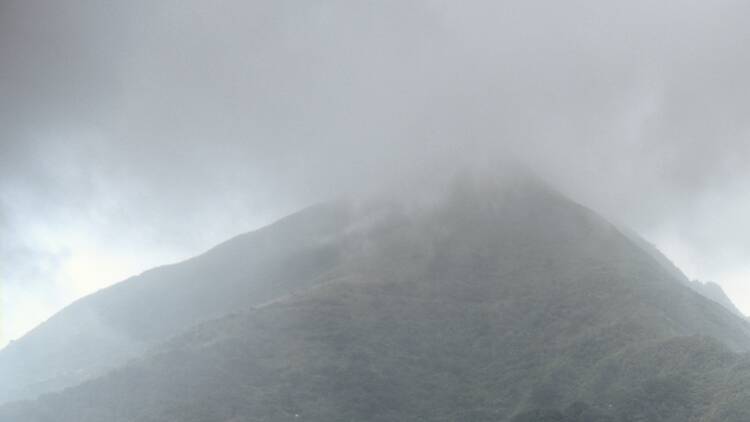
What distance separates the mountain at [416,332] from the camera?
242 ft

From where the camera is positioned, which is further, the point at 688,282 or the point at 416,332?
the point at 688,282

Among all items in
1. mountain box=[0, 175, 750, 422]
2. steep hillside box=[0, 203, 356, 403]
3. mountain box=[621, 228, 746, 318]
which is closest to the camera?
mountain box=[0, 175, 750, 422]

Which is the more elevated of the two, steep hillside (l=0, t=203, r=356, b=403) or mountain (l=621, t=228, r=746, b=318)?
steep hillside (l=0, t=203, r=356, b=403)

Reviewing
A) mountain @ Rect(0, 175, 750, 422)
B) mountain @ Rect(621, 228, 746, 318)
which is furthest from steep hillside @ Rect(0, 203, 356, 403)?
mountain @ Rect(621, 228, 746, 318)

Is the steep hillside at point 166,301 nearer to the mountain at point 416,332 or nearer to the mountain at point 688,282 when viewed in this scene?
the mountain at point 416,332

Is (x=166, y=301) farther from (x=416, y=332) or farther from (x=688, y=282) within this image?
(x=688, y=282)

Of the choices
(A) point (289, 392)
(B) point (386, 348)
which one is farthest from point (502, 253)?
(A) point (289, 392)

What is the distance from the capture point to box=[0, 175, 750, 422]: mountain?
2906 inches

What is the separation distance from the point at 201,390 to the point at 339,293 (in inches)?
1109

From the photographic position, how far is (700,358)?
235 ft

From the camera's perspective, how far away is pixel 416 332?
3730 inches

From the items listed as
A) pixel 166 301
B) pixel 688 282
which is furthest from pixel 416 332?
pixel 688 282

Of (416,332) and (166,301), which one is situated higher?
(166,301)

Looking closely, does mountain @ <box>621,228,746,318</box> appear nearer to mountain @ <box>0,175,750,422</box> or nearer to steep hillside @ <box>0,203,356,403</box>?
mountain @ <box>0,175,750,422</box>
